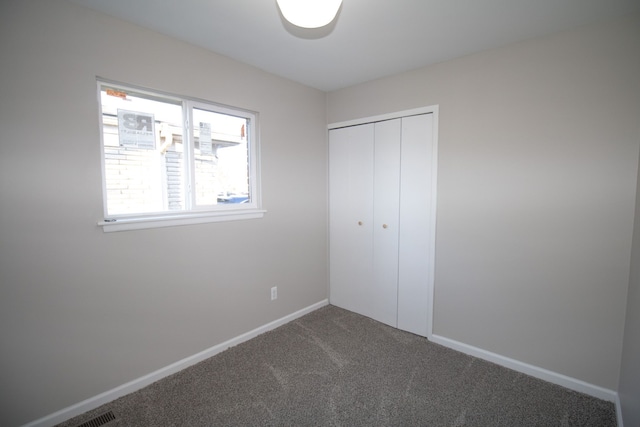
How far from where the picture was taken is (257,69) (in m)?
2.63

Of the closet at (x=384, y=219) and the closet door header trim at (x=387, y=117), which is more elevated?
the closet door header trim at (x=387, y=117)

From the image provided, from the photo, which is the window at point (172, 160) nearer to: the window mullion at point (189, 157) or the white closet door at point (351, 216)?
the window mullion at point (189, 157)

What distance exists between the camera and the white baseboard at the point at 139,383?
5.68ft

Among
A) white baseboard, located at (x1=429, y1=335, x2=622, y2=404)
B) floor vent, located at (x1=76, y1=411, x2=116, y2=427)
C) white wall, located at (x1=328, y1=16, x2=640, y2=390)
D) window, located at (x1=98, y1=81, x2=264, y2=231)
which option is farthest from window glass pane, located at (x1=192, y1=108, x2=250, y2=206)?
white baseboard, located at (x1=429, y1=335, x2=622, y2=404)

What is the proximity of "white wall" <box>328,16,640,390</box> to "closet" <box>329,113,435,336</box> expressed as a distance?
0.15m

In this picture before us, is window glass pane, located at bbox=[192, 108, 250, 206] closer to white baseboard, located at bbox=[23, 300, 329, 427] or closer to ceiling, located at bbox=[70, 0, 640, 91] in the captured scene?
ceiling, located at bbox=[70, 0, 640, 91]

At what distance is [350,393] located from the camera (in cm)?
200

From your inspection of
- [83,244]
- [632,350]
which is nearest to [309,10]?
[83,244]

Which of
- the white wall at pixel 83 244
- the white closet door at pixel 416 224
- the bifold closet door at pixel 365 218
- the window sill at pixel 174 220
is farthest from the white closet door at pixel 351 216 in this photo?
the white wall at pixel 83 244

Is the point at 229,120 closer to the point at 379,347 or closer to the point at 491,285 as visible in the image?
the point at 379,347

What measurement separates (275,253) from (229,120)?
4.27ft

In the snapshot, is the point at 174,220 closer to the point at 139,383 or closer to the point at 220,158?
the point at 220,158

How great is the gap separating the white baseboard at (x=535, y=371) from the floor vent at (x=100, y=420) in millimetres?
2468

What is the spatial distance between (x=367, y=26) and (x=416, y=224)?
166 cm
